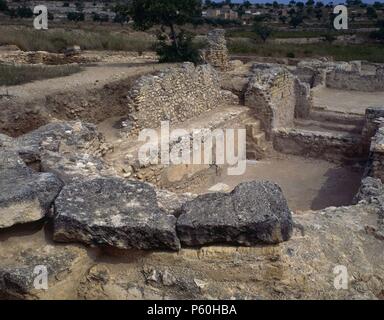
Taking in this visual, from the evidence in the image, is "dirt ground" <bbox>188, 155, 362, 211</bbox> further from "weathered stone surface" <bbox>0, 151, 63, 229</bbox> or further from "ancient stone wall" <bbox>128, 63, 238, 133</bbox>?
"weathered stone surface" <bbox>0, 151, 63, 229</bbox>

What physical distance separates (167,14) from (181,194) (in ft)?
39.0

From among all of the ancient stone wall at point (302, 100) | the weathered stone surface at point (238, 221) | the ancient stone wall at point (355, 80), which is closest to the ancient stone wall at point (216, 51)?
the ancient stone wall at point (302, 100)

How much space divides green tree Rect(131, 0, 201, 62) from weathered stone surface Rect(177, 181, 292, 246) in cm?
1278

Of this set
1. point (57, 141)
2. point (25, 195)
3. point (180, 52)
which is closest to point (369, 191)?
point (25, 195)

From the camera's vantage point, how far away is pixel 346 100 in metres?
19.2

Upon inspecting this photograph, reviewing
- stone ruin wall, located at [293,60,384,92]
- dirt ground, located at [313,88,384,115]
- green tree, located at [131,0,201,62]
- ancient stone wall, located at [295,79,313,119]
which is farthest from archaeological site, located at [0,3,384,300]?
stone ruin wall, located at [293,60,384,92]

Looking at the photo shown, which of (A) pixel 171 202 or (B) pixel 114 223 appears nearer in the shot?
(B) pixel 114 223

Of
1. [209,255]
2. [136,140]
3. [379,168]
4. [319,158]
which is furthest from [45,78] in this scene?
[209,255]

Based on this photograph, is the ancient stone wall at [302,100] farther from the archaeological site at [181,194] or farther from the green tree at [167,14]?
the green tree at [167,14]

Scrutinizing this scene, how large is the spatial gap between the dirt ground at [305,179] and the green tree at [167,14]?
6.38 metres

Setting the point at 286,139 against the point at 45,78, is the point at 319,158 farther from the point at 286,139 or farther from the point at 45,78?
Answer: the point at 45,78

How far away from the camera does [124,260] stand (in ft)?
14.9

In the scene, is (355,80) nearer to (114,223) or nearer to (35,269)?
(114,223)

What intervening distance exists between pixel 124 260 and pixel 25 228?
1.07 m
